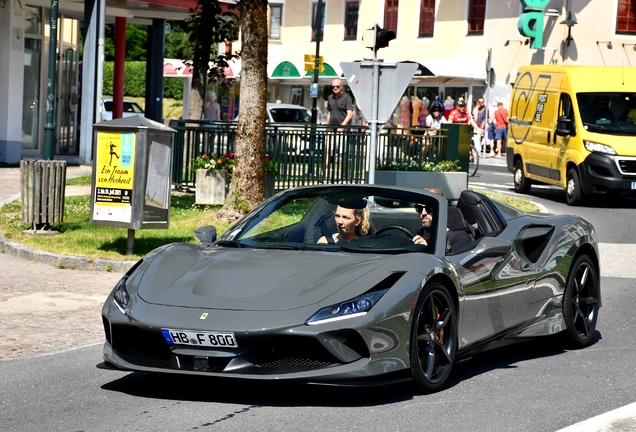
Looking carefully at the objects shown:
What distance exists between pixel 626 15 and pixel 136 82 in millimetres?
31061

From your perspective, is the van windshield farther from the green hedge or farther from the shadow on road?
the green hedge

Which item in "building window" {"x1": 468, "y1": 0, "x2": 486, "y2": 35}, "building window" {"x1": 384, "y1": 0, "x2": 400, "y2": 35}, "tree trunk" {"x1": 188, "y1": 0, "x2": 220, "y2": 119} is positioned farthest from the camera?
"building window" {"x1": 384, "y1": 0, "x2": 400, "y2": 35}

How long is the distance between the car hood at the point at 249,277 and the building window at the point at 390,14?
143 feet

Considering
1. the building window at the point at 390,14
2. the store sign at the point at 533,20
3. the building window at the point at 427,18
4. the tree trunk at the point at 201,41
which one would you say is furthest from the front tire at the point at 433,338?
the building window at the point at 390,14

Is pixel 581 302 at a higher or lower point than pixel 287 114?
lower

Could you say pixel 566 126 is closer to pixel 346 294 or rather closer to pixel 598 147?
pixel 598 147

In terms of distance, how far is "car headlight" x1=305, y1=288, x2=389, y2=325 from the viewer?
5812 millimetres

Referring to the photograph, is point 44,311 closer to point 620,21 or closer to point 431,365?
point 431,365

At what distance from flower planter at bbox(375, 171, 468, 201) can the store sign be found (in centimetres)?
2155

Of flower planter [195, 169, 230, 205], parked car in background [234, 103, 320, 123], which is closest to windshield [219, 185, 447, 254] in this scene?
flower planter [195, 169, 230, 205]

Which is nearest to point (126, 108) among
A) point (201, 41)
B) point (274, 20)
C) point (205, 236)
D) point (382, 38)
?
point (274, 20)

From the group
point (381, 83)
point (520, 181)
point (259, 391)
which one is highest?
point (381, 83)

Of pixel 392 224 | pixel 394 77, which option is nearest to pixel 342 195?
pixel 392 224

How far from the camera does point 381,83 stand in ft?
41.3
